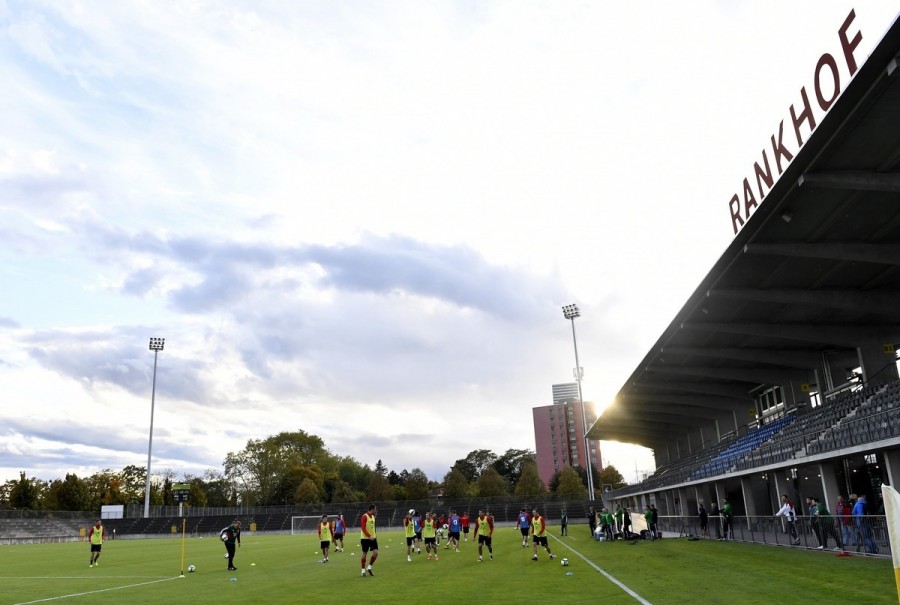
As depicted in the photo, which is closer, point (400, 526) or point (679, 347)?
point (679, 347)

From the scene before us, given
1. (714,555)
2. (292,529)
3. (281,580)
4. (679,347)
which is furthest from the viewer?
(292,529)

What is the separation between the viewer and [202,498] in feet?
360

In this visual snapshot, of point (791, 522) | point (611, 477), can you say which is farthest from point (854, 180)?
point (611, 477)

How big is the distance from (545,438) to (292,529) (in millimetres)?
115132

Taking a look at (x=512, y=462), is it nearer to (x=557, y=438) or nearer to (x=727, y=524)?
(x=557, y=438)

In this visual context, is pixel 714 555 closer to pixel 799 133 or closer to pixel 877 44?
pixel 799 133

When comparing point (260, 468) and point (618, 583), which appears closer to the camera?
point (618, 583)

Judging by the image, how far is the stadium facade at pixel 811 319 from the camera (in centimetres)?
1684

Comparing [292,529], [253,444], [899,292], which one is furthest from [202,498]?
[899,292]

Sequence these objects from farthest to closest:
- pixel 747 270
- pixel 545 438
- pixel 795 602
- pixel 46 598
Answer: pixel 545 438 → pixel 747 270 → pixel 46 598 → pixel 795 602

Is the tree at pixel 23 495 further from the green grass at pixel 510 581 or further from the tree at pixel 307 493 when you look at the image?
the green grass at pixel 510 581

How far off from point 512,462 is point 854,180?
14339 centimetres

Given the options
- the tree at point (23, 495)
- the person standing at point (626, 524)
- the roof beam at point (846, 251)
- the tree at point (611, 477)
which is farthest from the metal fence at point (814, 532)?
the tree at point (611, 477)

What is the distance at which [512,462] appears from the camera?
155m
